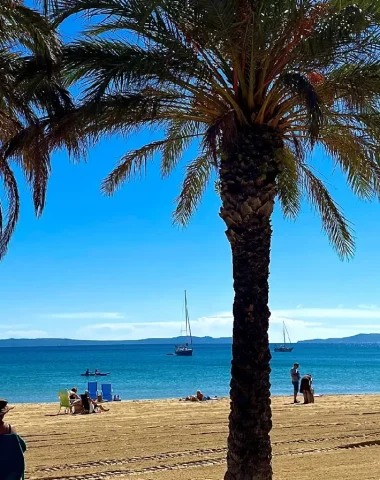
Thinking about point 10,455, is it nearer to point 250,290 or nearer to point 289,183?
point 250,290

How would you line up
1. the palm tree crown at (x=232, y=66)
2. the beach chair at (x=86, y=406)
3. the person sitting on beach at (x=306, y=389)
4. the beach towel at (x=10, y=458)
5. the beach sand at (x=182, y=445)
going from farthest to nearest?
the person sitting on beach at (x=306, y=389)
the beach chair at (x=86, y=406)
the beach sand at (x=182, y=445)
the palm tree crown at (x=232, y=66)
the beach towel at (x=10, y=458)

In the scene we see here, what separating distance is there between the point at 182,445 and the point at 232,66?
7651mm

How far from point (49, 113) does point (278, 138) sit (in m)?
3.00

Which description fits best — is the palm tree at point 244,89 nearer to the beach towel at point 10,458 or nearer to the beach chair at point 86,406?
the beach towel at point 10,458

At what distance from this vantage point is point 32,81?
344 inches

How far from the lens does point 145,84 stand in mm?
9062

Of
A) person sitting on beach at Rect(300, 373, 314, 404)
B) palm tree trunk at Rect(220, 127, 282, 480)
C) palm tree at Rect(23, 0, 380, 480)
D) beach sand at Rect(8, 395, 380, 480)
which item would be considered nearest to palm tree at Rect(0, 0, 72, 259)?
palm tree at Rect(23, 0, 380, 480)

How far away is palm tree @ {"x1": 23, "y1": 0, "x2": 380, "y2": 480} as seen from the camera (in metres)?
8.08

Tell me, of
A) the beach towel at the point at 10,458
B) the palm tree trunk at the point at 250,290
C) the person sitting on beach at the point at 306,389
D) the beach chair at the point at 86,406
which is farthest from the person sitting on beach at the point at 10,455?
the person sitting on beach at the point at 306,389

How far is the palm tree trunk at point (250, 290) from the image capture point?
26.7 ft

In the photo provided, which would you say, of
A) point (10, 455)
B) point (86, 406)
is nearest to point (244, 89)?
point (10, 455)

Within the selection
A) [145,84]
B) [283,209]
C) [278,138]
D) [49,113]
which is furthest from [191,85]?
[283,209]

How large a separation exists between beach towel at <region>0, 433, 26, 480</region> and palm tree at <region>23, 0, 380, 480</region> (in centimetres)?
291

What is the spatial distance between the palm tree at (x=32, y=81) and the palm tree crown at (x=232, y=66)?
0.30 metres
